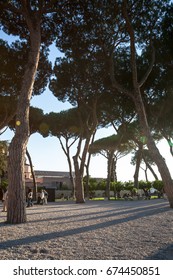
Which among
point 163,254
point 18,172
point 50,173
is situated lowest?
point 163,254

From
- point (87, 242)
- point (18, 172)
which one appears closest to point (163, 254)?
point (87, 242)

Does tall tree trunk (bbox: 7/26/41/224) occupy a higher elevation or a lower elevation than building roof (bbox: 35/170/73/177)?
lower

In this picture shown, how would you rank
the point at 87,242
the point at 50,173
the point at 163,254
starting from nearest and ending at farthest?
the point at 163,254 → the point at 87,242 → the point at 50,173

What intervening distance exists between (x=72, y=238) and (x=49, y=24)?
11.0 metres

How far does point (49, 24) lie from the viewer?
46.9 feet

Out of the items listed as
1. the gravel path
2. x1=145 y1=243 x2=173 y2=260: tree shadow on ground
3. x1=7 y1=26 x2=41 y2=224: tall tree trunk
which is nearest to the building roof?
x1=7 y1=26 x2=41 y2=224: tall tree trunk

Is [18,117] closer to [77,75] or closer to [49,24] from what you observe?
[49,24]

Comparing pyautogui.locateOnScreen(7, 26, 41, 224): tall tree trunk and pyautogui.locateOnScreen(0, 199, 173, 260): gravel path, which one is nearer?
pyautogui.locateOnScreen(0, 199, 173, 260): gravel path

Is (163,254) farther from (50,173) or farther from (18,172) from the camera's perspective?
(50,173)

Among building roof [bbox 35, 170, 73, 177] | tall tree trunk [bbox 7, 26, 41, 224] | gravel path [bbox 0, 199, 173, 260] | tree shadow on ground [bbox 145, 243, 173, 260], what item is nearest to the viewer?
tree shadow on ground [bbox 145, 243, 173, 260]

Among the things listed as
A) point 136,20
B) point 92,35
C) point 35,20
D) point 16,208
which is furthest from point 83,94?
point 16,208

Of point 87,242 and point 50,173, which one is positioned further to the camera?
point 50,173

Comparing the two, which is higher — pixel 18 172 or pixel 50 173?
pixel 50 173

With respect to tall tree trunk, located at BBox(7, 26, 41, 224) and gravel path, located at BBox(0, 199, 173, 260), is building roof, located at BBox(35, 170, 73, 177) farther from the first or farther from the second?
gravel path, located at BBox(0, 199, 173, 260)
